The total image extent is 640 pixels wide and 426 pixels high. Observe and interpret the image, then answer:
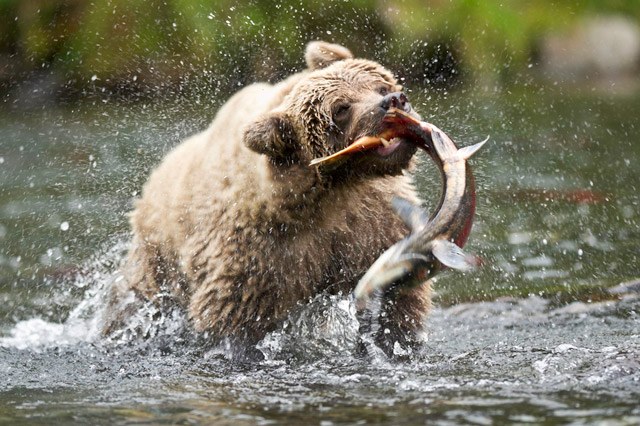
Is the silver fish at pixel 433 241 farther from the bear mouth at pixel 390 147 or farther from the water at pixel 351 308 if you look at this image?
the water at pixel 351 308

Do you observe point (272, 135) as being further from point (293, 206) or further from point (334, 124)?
Answer: point (293, 206)

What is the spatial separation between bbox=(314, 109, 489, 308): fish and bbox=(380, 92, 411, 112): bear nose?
0.11 meters

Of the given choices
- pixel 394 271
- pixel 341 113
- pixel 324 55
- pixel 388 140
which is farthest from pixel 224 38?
pixel 394 271

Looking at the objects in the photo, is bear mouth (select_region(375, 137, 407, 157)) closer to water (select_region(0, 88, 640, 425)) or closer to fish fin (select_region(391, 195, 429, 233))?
fish fin (select_region(391, 195, 429, 233))

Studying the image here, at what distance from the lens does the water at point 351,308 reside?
500cm

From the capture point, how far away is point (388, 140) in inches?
221

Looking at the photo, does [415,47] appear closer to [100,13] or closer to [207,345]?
[100,13]

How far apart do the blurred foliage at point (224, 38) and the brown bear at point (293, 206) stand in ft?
28.7

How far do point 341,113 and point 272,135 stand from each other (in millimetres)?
369

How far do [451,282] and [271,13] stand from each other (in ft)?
26.6

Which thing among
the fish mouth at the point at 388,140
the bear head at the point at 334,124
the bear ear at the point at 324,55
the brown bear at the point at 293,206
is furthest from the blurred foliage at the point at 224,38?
the fish mouth at the point at 388,140

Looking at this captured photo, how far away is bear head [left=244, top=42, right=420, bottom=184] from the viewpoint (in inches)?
222

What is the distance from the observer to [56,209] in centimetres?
1057

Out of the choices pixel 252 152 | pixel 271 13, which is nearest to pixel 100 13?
pixel 271 13
